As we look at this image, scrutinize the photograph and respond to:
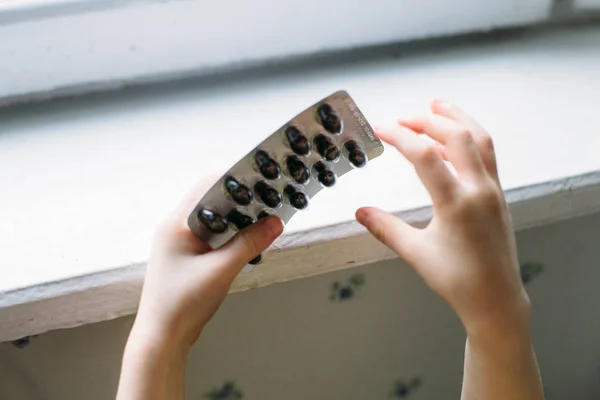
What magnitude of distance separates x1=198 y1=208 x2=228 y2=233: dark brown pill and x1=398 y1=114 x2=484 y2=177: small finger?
0.16m

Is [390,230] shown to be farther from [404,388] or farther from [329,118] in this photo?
[404,388]

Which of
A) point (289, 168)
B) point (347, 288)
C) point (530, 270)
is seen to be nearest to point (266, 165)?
point (289, 168)

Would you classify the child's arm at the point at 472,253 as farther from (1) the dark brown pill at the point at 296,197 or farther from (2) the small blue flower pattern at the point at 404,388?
(2) the small blue flower pattern at the point at 404,388

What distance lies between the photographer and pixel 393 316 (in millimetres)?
624

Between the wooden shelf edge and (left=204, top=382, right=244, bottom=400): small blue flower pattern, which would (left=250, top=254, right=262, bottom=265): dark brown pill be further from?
(left=204, top=382, right=244, bottom=400): small blue flower pattern

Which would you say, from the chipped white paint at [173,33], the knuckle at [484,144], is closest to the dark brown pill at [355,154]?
the knuckle at [484,144]

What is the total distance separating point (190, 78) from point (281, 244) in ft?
0.82

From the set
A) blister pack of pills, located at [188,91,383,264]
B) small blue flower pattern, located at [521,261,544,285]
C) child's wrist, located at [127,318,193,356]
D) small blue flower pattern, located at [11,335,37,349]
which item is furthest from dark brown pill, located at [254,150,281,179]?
small blue flower pattern, located at [521,261,544,285]

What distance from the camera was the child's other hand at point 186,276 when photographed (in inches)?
16.0

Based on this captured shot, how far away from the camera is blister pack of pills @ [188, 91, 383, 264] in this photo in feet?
1.25

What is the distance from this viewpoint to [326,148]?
15.6 inches

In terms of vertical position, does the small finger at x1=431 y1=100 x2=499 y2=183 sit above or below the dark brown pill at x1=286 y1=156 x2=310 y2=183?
above

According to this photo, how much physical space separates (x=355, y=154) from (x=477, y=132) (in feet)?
0.38

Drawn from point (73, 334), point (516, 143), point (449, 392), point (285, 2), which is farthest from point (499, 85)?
point (73, 334)
